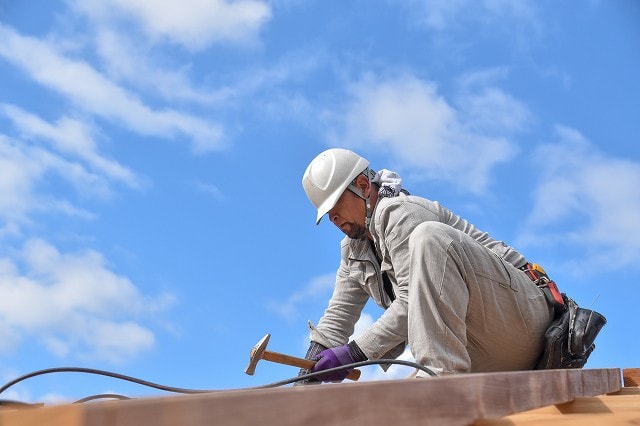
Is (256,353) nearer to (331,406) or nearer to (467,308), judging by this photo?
(467,308)

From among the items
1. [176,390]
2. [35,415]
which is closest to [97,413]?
[35,415]

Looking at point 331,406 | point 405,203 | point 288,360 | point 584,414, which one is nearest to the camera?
point 331,406

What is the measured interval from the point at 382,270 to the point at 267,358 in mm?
736

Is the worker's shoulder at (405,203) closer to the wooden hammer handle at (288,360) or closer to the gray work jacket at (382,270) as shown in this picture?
the gray work jacket at (382,270)

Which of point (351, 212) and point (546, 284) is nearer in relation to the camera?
point (546, 284)

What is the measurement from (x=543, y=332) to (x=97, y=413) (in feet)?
9.53

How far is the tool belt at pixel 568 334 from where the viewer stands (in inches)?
123

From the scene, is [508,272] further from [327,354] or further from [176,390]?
[176,390]

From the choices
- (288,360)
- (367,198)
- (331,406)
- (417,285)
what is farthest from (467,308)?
(331,406)

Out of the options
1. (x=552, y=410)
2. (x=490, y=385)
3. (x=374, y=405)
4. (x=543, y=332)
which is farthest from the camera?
(x=543, y=332)

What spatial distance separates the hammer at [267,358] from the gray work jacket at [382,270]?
37 centimetres

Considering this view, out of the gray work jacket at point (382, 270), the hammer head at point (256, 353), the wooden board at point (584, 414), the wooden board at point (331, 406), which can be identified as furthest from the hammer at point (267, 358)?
the wooden board at point (331, 406)

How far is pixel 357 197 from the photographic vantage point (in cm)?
368

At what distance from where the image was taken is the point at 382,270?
11.6 ft
